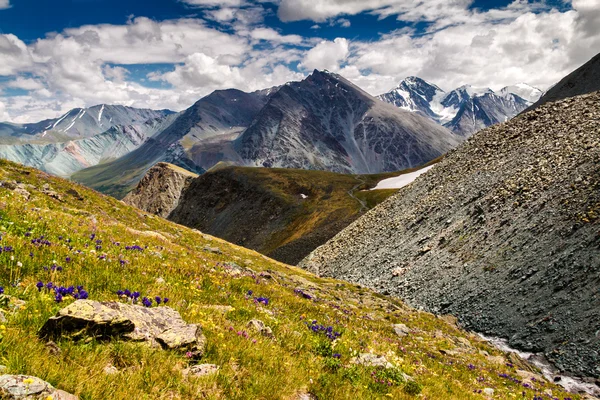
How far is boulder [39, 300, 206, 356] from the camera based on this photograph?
433 centimetres

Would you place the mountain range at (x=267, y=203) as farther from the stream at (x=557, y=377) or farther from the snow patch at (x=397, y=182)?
the stream at (x=557, y=377)

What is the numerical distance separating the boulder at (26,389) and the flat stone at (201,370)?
1.67m

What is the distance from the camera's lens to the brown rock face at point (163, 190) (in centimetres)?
18349

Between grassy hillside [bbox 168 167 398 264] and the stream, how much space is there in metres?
64.7

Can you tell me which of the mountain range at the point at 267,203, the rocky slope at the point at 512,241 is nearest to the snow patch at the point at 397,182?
the mountain range at the point at 267,203

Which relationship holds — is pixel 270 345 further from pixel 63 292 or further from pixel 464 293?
pixel 464 293

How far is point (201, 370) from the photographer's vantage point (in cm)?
486

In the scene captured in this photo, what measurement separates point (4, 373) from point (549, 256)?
3497cm

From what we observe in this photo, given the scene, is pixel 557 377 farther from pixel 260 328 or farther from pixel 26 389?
pixel 26 389

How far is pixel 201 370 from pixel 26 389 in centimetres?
227

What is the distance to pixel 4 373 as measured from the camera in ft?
10.8

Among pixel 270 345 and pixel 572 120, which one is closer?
pixel 270 345

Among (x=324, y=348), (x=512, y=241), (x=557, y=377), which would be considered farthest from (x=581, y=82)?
(x=324, y=348)

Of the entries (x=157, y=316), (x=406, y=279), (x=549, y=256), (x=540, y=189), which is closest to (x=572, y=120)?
(x=540, y=189)
